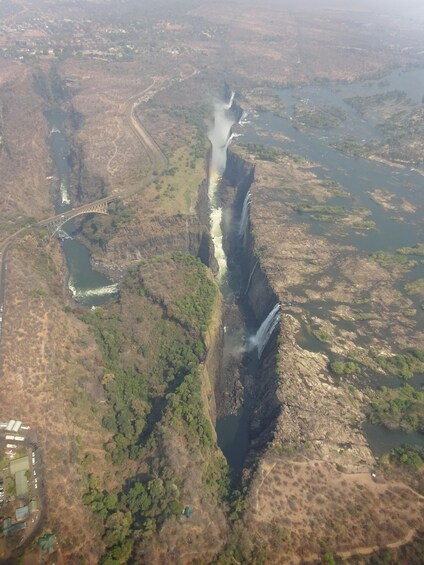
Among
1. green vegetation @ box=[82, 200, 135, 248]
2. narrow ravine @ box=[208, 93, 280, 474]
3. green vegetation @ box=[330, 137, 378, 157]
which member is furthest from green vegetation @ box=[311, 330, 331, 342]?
green vegetation @ box=[330, 137, 378, 157]

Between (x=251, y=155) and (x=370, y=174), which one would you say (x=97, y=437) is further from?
(x=370, y=174)

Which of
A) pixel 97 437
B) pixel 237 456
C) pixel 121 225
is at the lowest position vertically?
pixel 237 456

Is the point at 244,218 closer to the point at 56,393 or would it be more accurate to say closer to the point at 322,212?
the point at 322,212

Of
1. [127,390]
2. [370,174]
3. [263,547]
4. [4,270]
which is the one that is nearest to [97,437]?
[127,390]

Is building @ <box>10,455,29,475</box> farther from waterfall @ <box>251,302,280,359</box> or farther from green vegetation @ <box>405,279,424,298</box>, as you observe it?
green vegetation @ <box>405,279,424,298</box>

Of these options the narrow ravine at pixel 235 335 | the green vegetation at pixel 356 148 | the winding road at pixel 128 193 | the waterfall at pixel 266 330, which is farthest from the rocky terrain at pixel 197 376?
the green vegetation at pixel 356 148
